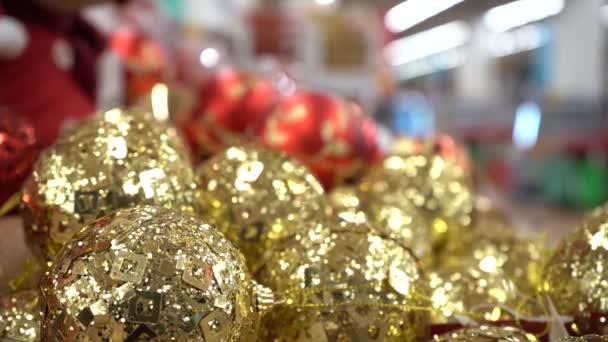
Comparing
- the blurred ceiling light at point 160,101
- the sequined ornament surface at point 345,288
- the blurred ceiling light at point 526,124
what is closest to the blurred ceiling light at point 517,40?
the blurred ceiling light at point 526,124

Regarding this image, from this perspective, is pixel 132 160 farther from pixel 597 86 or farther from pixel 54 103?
pixel 597 86

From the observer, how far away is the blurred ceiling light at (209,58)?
5.68 ft

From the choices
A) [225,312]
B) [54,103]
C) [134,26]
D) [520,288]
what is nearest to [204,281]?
[225,312]

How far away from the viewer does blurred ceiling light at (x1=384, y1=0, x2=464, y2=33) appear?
36.0 feet

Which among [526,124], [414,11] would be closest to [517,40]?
[414,11]

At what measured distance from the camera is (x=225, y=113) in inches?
52.2

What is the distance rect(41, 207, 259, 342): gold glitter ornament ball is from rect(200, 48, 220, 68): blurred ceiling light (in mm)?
1231

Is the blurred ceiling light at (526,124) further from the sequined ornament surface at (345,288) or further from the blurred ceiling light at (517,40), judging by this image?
the sequined ornament surface at (345,288)

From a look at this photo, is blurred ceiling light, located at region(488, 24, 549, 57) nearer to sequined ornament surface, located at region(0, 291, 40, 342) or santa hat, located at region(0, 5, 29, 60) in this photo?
santa hat, located at region(0, 5, 29, 60)

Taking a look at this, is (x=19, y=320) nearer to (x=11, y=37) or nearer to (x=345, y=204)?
(x=345, y=204)

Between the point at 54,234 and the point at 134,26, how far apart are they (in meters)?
1.49

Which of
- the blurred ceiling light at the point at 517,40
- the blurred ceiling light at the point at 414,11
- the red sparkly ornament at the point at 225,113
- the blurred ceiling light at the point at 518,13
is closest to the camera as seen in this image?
the red sparkly ornament at the point at 225,113

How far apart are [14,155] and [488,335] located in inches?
21.3

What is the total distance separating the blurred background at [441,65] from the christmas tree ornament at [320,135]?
0.50 ft
